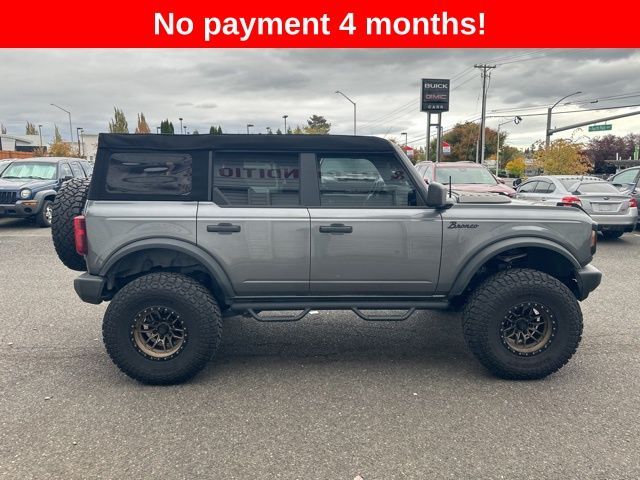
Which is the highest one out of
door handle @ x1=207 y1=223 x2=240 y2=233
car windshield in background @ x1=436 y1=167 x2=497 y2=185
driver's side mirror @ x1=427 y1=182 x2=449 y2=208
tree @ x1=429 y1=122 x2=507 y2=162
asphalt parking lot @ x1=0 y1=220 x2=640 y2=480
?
tree @ x1=429 y1=122 x2=507 y2=162

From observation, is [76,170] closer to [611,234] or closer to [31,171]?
[31,171]

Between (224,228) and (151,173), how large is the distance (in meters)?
0.75

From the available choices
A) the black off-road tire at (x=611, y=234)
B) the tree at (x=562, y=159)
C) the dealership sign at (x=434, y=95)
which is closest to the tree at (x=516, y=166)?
the dealership sign at (x=434, y=95)

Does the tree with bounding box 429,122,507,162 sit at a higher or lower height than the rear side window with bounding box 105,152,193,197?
higher

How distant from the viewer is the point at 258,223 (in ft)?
11.5

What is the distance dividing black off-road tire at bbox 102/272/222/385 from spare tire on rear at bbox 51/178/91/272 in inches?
27.8

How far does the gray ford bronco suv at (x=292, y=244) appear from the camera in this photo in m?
3.48

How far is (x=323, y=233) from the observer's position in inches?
140

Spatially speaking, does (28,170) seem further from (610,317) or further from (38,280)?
(610,317)

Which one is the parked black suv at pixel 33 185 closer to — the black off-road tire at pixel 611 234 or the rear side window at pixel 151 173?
the rear side window at pixel 151 173

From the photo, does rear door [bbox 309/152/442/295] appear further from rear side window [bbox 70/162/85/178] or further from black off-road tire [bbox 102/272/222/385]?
rear side window [bbox 70/162/85/178]

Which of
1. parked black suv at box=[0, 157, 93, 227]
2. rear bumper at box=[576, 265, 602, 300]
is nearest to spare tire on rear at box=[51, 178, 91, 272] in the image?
rear bumper at box=[576, 265, 602, 300]

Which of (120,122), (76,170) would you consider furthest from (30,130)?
(76,170)

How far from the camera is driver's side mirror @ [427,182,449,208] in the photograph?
→ 11.4 feet
